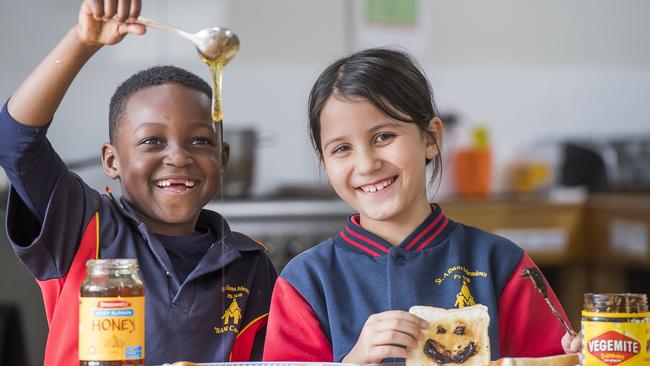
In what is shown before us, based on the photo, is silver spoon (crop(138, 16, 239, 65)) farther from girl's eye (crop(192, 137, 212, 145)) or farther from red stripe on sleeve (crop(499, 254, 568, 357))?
red stripe on sleeve (crop(499, 254, 568, 357))

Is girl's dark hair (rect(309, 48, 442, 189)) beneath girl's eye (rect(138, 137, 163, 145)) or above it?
above

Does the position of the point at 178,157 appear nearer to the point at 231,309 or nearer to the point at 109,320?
the point at 231,309

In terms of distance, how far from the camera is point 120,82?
134 cm

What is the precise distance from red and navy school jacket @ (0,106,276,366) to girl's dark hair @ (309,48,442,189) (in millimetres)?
216

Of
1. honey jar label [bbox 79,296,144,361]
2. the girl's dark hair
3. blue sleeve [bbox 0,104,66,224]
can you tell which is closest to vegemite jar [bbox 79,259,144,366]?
honey jar label [bbox 79,296,144,361]

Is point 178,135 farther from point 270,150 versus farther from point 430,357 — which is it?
point 270,150

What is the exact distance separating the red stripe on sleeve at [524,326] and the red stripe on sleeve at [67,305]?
1.69ft

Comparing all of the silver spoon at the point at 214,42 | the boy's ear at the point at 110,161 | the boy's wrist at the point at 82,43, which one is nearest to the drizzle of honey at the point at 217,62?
the silver spoon at the point at 214,42

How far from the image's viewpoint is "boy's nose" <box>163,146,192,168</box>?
125 centimetres

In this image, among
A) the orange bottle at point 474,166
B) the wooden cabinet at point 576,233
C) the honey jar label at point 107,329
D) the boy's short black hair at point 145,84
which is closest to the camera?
the honey jar label at point 107,329

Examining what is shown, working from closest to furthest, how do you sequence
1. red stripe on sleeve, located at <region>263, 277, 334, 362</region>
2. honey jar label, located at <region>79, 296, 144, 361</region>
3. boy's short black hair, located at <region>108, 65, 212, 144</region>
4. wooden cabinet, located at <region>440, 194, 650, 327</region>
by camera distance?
1. honey jar label, located at <region>79, 296, 144, 361</region>
2. red stripe on sleeve, located at <region>263, 277, 334, 362</region>
3. boy's short black hair, located at <region>108, 65, 212, 144</region>
4. wooden cabinet, located at <region>440, 194, 650, 327</region>

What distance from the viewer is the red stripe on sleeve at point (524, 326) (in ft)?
4.03

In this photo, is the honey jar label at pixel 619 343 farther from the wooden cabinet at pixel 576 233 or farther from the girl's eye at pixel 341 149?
the wooden cabinet at pixel 576 233

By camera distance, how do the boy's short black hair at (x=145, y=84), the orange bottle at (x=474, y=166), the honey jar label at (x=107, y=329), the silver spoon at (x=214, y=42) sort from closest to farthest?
the honey jar label at (x=107, y=329) → the silver spoon at (x=214, y=42) → the boy's short black hair at (x=145, y=84) → the orange bottle at (x=474, y=166)
